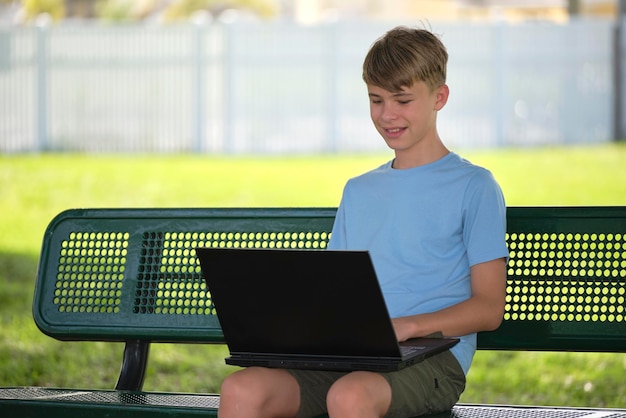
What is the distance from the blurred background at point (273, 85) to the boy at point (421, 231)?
957cm

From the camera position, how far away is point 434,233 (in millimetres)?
3219

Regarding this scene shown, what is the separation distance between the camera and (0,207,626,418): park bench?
345 centimetres

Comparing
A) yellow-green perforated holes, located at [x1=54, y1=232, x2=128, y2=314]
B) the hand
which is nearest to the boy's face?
the hand

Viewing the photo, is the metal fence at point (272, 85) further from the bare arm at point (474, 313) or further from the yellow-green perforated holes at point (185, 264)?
the bare arm at point (474, 313)

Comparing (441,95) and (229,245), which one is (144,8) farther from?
(441,95)

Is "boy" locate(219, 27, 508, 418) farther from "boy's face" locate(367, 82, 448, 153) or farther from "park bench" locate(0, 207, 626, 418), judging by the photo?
"park bench" locate(0, 207, 626, 418)

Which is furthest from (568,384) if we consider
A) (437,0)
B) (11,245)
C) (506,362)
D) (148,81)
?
(437,0)

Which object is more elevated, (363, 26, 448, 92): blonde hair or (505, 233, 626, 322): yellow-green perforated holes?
(363, 26, 448, 92): blonde hair

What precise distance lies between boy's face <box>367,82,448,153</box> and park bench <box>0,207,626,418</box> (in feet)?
1.62

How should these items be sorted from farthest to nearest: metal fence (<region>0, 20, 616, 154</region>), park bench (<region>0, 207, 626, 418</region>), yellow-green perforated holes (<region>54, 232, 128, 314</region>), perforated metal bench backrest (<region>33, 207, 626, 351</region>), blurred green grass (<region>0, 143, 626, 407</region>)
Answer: metal fence (<region>0, 20, 616, 154</region>)
blurred green grass (<region>0, 143, 626, 407</region>)
yellow-green perforated holes (<region>54, 232, 128, 314</region>)
perforated metal bench backrest (<region>33, 207, 626, 351</region>)
park bench (<region>0, 207, 626, 418</region>)

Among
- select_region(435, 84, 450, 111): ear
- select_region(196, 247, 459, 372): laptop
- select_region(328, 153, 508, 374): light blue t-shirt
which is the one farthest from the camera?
select_region(435, 84, 450, 111): ear

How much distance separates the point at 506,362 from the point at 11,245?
4.44 m


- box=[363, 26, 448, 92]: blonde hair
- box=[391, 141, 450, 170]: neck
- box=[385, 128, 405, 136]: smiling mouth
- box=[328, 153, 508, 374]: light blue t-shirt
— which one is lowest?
box=[328, 153, 508, 374]: light blue t-shirt

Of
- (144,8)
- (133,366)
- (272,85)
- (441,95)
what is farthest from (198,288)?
(144,8)
